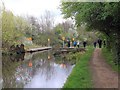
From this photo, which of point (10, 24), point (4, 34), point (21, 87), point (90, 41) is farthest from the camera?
point (90, 41)

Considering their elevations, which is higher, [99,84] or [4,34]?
[4,34]

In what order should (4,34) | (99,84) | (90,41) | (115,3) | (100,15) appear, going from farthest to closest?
1. (90,41)
2. (4,34)
3. (100,15)
4. (115,3)
5. (99,84)

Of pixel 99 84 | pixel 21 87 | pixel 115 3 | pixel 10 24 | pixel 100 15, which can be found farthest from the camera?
pixel 10 24

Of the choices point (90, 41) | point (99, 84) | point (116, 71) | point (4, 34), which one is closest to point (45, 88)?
point (99, 84)

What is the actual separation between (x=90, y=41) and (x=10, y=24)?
86.5 ft

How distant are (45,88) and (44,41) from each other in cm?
5022

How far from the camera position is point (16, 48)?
3766 cm

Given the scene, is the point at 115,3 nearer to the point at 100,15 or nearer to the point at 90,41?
the point at 100,15

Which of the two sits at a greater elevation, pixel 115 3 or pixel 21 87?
pixel 115 3

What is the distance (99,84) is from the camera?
11.6 metres

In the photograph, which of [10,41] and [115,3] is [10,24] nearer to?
[10,41]

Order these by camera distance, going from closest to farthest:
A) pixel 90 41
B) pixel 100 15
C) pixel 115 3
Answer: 1. pixel 115 3
2. pixel 100 15
3. pixel 90 41

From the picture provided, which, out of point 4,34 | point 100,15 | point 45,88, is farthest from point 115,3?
point 4,34

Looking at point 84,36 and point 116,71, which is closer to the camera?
point 116,71
